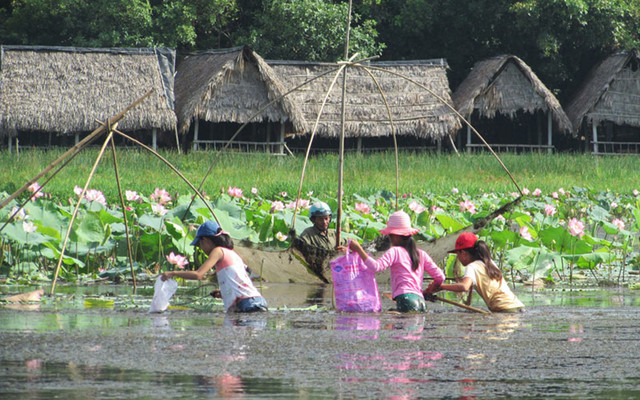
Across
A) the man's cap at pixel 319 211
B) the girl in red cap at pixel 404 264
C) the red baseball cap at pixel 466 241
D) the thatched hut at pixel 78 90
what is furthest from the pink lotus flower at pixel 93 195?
the thatched hut at pixel 78 90

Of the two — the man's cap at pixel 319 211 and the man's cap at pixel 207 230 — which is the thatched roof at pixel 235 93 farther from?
the man's cap at pixel 207 230

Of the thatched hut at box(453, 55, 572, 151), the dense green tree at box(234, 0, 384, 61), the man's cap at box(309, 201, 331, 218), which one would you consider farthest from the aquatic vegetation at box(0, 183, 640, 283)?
the thatched hut at box(453, 55, 572, 151)

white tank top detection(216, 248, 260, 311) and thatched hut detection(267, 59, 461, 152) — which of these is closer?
white tank top detection(216, 248, 260, 311)

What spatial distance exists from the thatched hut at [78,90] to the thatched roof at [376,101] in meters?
2.98

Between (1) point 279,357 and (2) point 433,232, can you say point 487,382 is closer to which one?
(1) point 279,357

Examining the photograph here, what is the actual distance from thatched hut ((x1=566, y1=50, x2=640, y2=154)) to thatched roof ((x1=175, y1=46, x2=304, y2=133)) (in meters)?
8.04

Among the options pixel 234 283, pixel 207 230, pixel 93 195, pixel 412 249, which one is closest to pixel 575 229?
pixel 412 249

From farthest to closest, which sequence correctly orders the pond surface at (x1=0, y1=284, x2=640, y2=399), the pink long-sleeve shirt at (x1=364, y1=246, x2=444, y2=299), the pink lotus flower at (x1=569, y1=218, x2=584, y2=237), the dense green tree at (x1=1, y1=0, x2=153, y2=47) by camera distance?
the dense green tree at (x1=1, y1=0, x2=153, y2=47) < the pink lotus flower at (x1=569, y1=218, x2=584, y2=237) < the pink long-sleeve shirt at (x1=364, y1=246, x2=444, y2=299) < the pond surface at (x1=0, y1=284, x2=640, y2=399)

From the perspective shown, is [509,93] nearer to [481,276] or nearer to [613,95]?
[613,95]

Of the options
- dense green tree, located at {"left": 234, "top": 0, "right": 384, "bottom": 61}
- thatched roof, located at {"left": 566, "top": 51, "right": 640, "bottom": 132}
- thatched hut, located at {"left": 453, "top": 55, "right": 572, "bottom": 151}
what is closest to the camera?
dense green tree, located at {"left": 234, "top": 0, "right": 384, "bottom": 61}

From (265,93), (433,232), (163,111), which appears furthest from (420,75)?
(433,232)

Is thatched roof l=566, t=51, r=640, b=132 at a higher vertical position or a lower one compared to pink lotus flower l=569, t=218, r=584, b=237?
higher

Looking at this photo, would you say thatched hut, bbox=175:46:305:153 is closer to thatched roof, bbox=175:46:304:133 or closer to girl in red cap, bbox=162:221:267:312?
thatched roof, bbox=175:46:304:133

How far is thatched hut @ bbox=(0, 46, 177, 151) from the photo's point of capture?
22203mm
